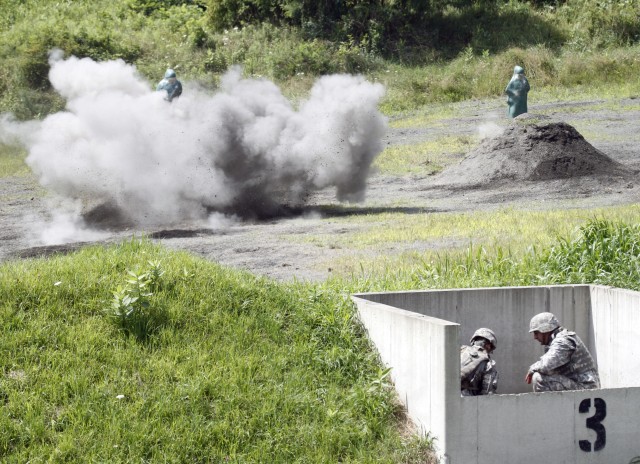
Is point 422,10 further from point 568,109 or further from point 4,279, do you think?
point 4,279

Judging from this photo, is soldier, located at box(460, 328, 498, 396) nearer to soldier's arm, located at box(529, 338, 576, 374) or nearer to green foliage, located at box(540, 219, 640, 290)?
soldier's arm, located at box(529, 338, 576, 374)

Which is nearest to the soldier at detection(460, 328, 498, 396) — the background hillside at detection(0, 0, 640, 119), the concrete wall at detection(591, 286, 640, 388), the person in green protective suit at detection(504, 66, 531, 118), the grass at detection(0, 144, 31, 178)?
the concrete wall at detection(591, 286, 640, 388)

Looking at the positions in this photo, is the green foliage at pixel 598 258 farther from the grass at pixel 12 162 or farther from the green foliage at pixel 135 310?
the grass at pixel 12 162

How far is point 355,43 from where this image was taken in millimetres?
35562

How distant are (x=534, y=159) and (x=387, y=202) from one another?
12.4 feet

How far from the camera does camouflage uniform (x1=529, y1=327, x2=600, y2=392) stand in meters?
8.17

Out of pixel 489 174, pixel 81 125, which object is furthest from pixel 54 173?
pixel 489 174

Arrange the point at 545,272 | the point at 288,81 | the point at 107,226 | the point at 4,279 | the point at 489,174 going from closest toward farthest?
1. the point at 4,279
2. the point at 545,272
3. the point at 107,226
4. the point at 489,174
5. the point at 288,81

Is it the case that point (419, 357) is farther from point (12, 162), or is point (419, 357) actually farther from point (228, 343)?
point (12, 162)

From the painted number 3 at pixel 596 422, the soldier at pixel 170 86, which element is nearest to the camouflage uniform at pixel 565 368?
the painted number 3 at pixel 596 422

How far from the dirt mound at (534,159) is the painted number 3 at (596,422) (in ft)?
42.8

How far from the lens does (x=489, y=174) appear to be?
20.8 meters

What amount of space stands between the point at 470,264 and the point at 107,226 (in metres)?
7.77

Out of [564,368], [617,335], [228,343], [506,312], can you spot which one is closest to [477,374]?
[564,368]
